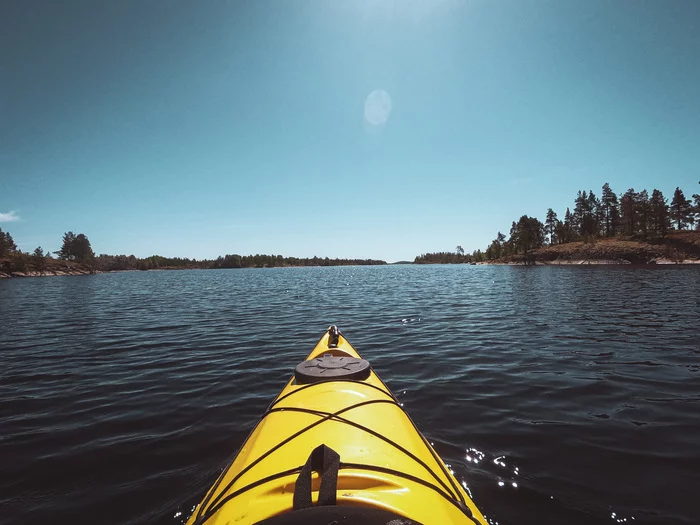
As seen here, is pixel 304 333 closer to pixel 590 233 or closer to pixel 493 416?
pixel 493 416

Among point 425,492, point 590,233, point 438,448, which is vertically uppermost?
point 590,233

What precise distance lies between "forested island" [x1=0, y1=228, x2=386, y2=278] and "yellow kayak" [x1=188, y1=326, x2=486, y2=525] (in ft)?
417

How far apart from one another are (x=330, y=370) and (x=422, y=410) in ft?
7.51

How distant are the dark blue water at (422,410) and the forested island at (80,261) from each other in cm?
11598

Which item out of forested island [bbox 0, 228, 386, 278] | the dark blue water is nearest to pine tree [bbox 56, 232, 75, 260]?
forested island [bbox 0, 228, 386, 278]

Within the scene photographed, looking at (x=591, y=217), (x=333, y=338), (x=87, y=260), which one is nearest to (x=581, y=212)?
(x=591, y=217)

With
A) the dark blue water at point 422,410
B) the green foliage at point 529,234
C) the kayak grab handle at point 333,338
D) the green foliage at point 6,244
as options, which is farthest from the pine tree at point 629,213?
the green foliage at point 6,244

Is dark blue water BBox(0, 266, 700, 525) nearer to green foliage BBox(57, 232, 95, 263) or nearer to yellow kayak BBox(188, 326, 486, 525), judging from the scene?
yellow kayak BBox(188, 326, 486, 525)

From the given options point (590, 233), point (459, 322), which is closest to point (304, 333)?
point (459, 322)

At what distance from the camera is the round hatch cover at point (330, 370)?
455 cm

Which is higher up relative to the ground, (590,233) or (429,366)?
(590,233)

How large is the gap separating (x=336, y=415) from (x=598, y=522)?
2919 millimetres

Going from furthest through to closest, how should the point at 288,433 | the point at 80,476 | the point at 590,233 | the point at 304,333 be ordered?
the point at 590,233 < the point at 304,333 < the point at 80,476 < the point at 288,433

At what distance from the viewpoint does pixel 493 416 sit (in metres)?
5.54
